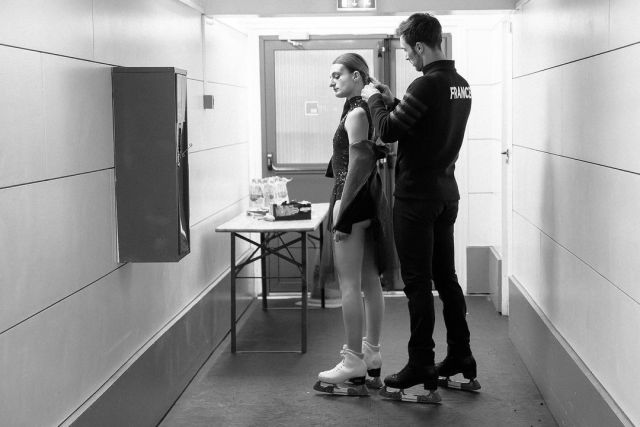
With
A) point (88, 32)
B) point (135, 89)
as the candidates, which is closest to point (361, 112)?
point (135, 89)

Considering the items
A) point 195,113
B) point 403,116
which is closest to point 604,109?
point 403,116

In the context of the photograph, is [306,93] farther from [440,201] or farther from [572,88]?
[572,88]

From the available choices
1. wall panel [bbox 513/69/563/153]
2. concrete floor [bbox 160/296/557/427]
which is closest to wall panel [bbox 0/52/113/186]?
concrete floor [bbox 160/296/557/427]

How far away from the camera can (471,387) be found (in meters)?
4.63

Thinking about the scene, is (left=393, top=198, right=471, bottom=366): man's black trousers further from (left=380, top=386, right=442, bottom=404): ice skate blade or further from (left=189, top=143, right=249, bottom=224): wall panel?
(left=189, top=143, right=249, bottom=224): wall panel

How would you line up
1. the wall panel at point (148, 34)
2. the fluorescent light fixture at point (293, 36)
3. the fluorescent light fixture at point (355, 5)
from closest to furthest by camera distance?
the wall panel at point (148, 34) < the fluorescent light fixture at point (355, 5) < the fluorescent light fixture at point (293, 36)

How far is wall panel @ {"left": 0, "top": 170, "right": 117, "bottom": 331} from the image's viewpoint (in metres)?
2.56

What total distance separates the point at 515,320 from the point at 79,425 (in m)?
2.96

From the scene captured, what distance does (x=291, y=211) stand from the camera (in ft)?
18.6

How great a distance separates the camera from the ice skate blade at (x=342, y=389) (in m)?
4.58

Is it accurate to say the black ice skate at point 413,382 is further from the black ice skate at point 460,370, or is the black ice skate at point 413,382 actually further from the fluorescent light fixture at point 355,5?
the fluorescent light fixture at point 355,5

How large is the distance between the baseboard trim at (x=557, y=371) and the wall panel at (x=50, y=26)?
84.0 inches

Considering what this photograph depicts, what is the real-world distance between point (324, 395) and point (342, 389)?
0.31 feet

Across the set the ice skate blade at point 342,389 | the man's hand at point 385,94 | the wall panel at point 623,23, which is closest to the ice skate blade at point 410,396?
the ice skate blade at point 342,389
